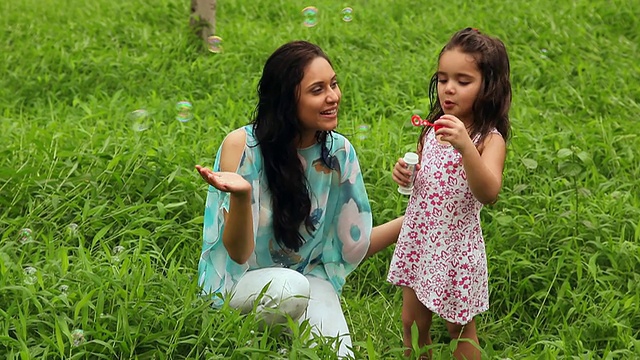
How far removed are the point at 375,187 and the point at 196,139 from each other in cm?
111

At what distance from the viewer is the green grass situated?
115 inches

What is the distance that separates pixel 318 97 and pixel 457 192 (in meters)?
0.55

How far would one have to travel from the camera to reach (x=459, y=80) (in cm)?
283

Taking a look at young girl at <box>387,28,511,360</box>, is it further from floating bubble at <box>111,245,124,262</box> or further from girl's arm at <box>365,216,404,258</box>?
floating bubble at <box>111,245,124,262</box>

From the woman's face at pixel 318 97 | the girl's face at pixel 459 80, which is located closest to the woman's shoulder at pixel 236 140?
the woman's face at pixel 318 97

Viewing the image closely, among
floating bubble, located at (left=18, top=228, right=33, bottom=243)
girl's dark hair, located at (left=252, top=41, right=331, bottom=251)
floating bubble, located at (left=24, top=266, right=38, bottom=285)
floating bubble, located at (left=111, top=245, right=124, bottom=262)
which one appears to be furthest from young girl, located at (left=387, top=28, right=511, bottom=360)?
floating bubble, located at (left=18, top=228, right=33, bottom=243)

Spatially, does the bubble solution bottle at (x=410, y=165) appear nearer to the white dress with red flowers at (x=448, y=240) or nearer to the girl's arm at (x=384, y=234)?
the white dress with red flowers at (x=448, y=240)

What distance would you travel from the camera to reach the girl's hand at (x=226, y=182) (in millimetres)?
2635

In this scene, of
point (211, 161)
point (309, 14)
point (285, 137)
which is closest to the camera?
point (285, 137)

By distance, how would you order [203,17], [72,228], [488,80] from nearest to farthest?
1. [488,80]
2. [72,228]
3. [203,17]

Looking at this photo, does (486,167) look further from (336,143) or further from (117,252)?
(117,252)

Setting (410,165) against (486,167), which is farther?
(410,165)

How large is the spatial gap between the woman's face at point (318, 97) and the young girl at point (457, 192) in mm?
286

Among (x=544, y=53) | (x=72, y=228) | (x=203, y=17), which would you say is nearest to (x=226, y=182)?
(x=72, y=228)
